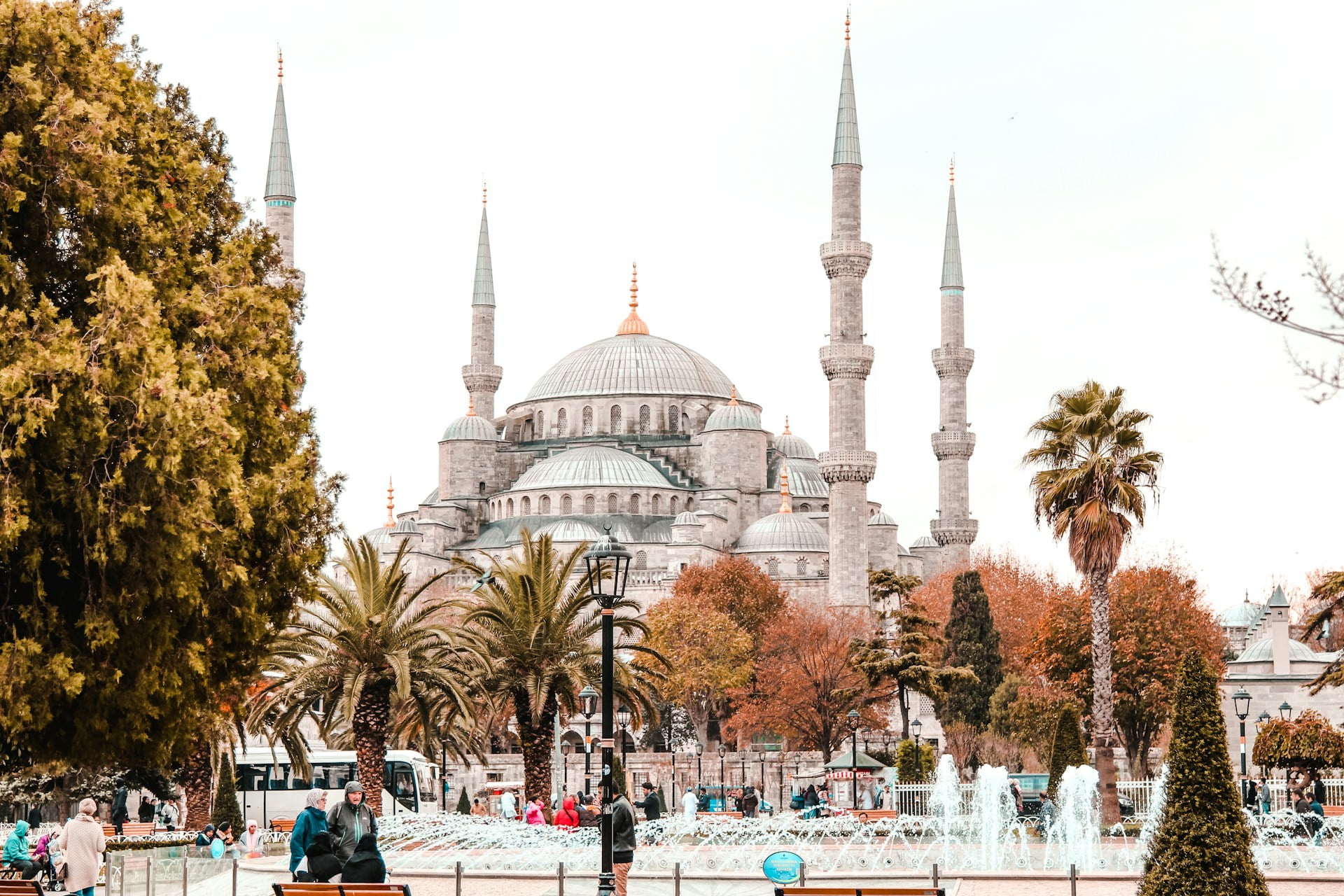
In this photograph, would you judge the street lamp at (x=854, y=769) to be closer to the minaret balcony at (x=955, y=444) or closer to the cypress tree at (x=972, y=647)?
the cypress tree at (x=972, y=647)

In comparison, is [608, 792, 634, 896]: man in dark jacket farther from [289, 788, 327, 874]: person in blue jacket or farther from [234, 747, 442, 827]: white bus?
[234, 747, 442, 827]: white bus

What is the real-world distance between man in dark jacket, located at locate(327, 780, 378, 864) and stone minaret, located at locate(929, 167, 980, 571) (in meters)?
57.0

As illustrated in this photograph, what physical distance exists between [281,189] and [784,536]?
91.8 ft

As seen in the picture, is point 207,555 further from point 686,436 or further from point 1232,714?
point 686,436

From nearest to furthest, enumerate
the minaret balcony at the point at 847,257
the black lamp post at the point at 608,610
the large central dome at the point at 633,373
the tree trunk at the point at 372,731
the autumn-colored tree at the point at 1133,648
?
the black lamp post at the point at 608,610 → the tree trunk at the point at 372,731 → the autumn-colored tree at the point at 1133,648 → the minaret balcony at the point at 847,257 → the large central dome at the point at 633,373

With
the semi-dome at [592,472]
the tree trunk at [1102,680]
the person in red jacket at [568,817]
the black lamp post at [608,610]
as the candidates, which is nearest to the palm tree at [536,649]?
the person in red jacket at [568,817]

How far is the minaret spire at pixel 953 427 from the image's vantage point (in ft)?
227

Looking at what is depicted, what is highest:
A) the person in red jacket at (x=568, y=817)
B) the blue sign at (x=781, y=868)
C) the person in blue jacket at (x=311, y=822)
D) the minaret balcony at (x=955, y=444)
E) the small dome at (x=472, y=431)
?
the small dome at (x=472, y=431)

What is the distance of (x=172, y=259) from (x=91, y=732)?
3538 millimetres

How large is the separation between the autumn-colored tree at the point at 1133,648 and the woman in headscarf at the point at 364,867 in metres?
30.8

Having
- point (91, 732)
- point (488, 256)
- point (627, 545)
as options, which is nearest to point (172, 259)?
point (91, 732)

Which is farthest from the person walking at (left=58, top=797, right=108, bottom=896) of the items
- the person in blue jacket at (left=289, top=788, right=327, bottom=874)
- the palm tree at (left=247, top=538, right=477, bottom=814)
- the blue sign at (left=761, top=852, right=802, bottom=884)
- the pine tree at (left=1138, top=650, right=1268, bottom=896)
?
the palm tree at (left=247, top=538, right=477, bottom=814)

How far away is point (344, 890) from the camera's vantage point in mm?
10742

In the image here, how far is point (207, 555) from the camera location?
12.5 m
